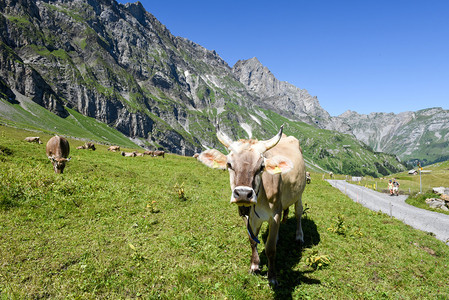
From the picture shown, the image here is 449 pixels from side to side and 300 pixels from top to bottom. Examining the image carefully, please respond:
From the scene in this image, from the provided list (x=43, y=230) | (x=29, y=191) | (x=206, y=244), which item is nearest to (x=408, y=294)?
(x=206, y=244)

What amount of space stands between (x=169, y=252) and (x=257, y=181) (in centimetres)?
521

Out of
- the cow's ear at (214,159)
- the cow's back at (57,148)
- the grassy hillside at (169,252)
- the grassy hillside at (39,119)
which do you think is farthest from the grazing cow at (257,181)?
the grassy hillside at (39,119)

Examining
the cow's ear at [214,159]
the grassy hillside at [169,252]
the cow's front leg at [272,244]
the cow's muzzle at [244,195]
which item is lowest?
the grassy hillside at [169,252]

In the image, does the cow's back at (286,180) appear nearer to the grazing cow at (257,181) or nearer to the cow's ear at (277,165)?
the grazing cow at (257,181)

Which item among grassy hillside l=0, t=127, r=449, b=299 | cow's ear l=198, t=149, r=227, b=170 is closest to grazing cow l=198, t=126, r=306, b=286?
cow's ear l=198, t=149, r=227, b=170

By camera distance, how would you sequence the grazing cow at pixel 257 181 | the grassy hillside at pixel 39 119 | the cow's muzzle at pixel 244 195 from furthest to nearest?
the grassy hillside at pixel 39 119 < the grazing cow at pixel 257 181 < the cow's muzzle at pixel 244 195

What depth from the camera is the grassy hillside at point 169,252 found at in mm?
7078

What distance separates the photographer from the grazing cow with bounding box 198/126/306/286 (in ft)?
19.7

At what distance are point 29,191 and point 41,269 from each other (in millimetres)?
6543

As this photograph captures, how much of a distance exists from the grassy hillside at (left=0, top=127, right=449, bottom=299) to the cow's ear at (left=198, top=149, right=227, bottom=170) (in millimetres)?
3876

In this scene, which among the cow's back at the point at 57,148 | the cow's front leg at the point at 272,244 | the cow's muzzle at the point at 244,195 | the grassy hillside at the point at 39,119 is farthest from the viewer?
the grassy hillside at the point at 39,119

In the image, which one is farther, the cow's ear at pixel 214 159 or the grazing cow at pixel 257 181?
the cow's ear at pixel 214 159

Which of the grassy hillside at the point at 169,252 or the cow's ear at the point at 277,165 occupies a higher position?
the cow's ear at the point at 277,165

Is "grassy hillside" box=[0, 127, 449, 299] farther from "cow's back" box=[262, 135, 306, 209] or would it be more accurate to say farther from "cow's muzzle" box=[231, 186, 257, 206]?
"cow's muzzle" box=[231, 186, 257, 206]
